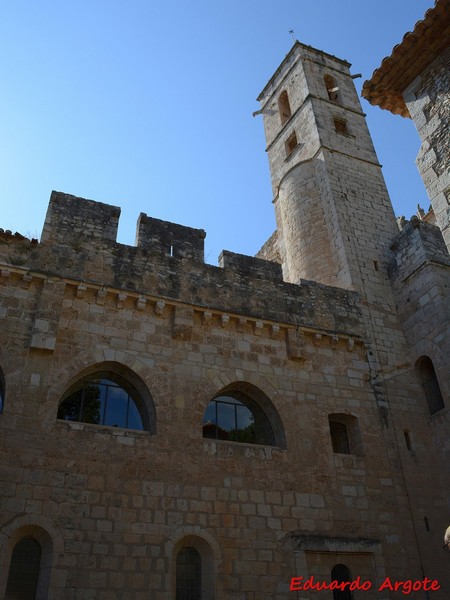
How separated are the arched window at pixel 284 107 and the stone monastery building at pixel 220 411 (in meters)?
6.58

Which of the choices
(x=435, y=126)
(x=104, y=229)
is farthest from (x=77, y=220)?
(x=435, y=126)

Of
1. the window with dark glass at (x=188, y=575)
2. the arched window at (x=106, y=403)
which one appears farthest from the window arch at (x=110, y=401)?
the window with dark glass at (x=188, y=575)

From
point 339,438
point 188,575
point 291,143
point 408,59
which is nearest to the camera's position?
point 408,59

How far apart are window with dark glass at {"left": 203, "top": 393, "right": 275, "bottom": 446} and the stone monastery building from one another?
0.09 feet

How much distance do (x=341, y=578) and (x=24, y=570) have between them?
5.18 m

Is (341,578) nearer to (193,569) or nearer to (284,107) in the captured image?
(193,569)

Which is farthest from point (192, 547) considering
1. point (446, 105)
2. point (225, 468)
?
point (446, 105)

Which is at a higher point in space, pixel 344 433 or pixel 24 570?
pixel 344 433

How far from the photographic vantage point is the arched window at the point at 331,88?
58.5 feet

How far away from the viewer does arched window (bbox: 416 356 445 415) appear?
11.7 metres

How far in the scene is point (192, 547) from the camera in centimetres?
881

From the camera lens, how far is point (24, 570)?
25.5 feet

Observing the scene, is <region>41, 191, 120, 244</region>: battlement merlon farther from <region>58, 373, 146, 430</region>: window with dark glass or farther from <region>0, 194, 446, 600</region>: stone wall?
<region>58, 373, 146, 430</region>: window with dark glass

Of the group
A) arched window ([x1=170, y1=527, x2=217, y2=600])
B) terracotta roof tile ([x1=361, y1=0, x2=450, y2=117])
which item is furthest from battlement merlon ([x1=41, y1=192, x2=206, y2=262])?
arched window ([x1=170, y1=527, x2=217, y2=600])
